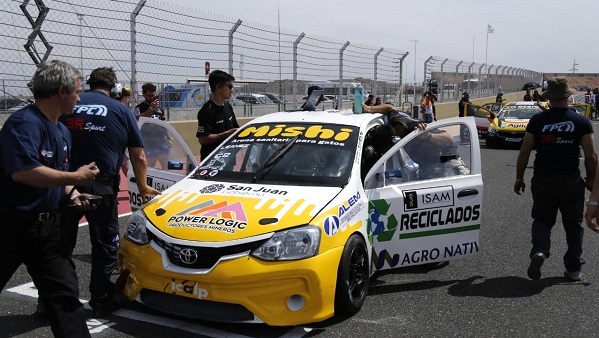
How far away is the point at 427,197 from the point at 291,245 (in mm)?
1657

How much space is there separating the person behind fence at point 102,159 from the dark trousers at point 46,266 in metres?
1.15

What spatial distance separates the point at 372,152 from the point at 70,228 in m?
2.53

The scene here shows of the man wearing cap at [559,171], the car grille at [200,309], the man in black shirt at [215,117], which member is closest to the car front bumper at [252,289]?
the car grille at [200,309]

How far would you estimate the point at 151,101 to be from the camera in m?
8.50

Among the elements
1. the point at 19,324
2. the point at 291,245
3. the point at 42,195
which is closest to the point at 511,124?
the point at 291,245

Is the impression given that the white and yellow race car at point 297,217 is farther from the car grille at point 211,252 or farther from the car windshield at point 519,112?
the car windshield at point 519,112

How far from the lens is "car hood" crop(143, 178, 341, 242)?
14.0 ft

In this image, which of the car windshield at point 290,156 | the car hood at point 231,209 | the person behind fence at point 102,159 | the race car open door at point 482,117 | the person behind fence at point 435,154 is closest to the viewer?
the car hood at point 231,209

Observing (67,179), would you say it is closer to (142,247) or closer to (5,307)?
(142,247)

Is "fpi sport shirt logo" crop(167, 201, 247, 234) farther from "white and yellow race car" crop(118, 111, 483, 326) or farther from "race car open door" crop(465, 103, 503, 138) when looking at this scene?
"race car open door" crop(465, 103, 503, 138)

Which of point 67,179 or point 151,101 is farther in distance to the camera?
point 151,101

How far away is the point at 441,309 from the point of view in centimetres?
500

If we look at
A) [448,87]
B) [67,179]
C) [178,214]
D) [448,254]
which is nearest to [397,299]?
[448,254]

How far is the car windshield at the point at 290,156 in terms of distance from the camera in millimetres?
5152
